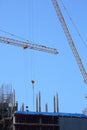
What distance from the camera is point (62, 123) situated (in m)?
74.0

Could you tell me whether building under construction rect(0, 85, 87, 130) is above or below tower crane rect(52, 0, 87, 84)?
below

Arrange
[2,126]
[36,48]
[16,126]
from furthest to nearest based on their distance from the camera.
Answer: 1. [36,48]
2. [2,126]
3. [16,126]

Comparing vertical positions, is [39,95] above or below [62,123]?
above

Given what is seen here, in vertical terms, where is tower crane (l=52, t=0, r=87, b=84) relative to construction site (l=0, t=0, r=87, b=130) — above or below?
above

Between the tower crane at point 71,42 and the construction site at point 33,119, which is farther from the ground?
the tower crane at point 71,42

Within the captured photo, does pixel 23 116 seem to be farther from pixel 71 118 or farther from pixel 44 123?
pixel 71 118

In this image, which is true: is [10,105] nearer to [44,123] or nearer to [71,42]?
[44,123]

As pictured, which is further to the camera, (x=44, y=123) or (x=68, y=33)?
(x=68, y=33)

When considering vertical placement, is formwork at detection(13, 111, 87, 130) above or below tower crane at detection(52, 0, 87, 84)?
below

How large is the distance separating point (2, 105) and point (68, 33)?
27.0 meters

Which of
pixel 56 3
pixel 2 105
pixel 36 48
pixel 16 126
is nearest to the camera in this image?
pixel 16 126

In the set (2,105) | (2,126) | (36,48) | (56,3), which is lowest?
(2,126)

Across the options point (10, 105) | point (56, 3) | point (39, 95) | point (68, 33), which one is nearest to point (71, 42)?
point (68, 33)

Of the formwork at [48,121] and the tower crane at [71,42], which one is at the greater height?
the tower crane at [71,42]
